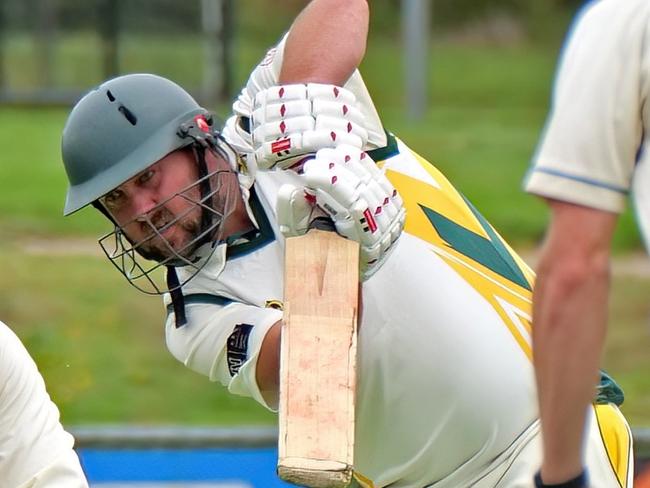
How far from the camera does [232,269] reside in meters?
3.60

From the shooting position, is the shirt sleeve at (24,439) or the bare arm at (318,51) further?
the bare arm at (318,51)

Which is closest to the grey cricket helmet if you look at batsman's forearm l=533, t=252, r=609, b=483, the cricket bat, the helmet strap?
the helmet strap

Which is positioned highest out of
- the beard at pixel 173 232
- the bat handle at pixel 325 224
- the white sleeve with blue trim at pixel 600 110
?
the white sleeve with blue trim at pixel 600 110

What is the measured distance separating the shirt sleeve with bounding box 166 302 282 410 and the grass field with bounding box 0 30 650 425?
228cm

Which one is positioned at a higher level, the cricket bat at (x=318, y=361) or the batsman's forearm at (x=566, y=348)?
the batsman's forearm at (x=566, y=348)

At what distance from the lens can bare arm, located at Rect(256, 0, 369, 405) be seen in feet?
11.3

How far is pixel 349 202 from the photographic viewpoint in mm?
3088

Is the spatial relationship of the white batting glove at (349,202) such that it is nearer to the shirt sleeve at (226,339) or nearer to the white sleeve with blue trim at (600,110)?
the shirt sleeve at (226,339)

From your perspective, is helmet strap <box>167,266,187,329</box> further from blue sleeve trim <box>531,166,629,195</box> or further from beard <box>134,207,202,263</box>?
blue sleeve trim <box>531,166,629,195</box>

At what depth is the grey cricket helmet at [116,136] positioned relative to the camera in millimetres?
3537

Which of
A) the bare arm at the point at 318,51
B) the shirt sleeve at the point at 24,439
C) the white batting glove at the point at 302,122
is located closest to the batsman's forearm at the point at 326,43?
the bare arm at the point at 318,51

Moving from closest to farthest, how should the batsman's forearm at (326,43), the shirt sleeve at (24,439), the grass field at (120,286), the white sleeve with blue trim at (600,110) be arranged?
1. the white sleeve with blue trim at (600,110)
2. the shirt sleeve at (24,439)
3. the batsman's forearm at (326,43)
4. the grass field at (120,286)

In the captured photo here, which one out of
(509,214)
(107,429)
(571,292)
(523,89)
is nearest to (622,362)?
(509,214)

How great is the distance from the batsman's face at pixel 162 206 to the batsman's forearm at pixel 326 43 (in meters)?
0.32
